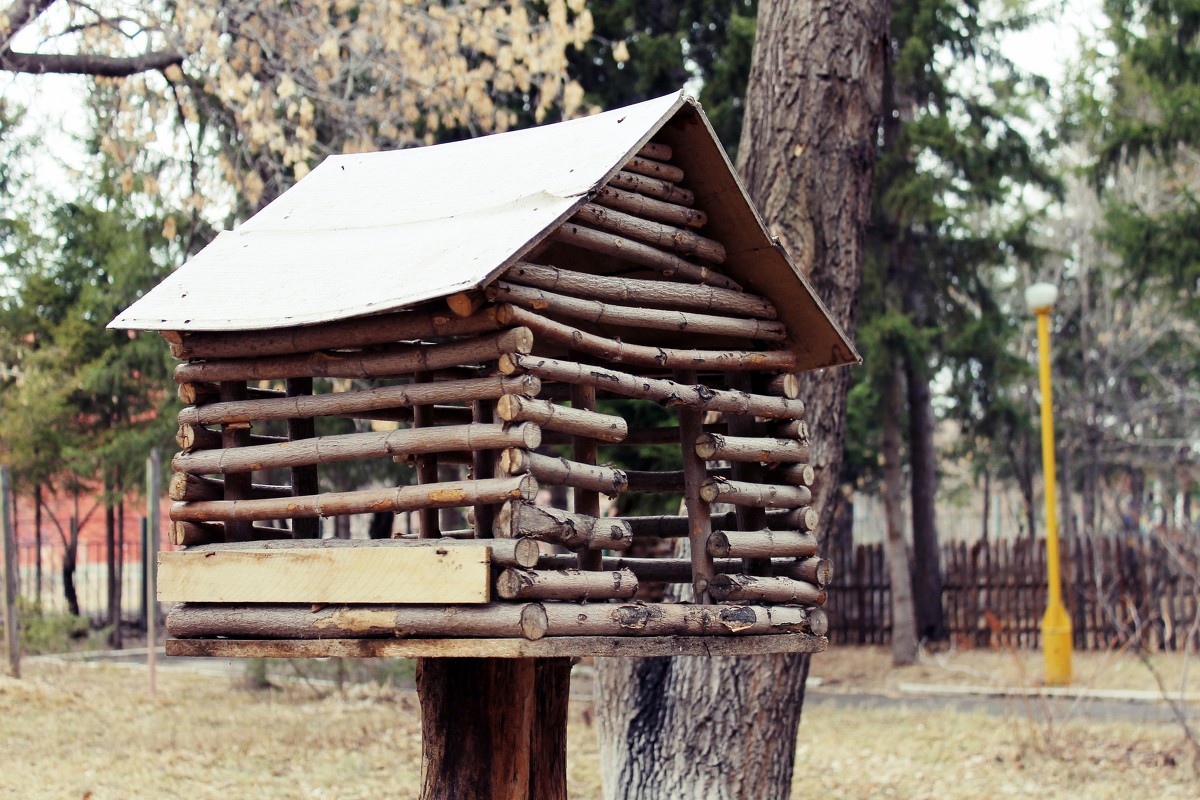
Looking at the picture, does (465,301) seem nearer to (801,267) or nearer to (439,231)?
(439,231)

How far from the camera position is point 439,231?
354 centimetres

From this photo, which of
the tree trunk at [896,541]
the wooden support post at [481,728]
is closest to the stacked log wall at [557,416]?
the wooden support post at [481,728]

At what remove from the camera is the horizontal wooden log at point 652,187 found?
378cm

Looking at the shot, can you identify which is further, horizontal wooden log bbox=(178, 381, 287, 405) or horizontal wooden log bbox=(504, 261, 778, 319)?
horizontal wooden log bbox=(178, 381, 287, 405)

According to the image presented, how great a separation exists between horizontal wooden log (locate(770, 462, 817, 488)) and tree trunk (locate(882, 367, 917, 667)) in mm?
13164

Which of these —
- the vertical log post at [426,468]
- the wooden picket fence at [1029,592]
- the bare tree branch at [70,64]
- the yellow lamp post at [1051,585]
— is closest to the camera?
the vertical log post at [426,468]

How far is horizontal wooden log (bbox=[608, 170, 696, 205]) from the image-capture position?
378cm

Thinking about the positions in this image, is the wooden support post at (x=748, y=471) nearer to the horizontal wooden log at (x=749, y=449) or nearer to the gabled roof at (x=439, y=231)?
the horizontal wooden log at (x=749, y=449)

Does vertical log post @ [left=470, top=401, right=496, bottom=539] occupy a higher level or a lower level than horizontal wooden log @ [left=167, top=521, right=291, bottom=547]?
higher

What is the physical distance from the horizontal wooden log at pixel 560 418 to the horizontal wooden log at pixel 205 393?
2.82ft

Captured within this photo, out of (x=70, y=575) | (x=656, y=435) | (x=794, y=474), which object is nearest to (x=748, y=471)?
(x=794, y=474)

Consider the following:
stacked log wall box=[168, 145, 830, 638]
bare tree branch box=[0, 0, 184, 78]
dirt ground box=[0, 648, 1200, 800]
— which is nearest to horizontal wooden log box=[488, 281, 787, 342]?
stacked log wall box=[168, 145, 830, 638]

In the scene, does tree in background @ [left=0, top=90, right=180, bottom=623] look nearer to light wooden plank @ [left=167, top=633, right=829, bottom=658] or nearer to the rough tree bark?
the rough tree bark

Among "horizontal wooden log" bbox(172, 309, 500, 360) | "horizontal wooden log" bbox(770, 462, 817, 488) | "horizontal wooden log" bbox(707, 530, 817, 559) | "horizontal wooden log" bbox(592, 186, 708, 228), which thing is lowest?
"horizontal wooden log" bbox(707, 530, 817, 559)
